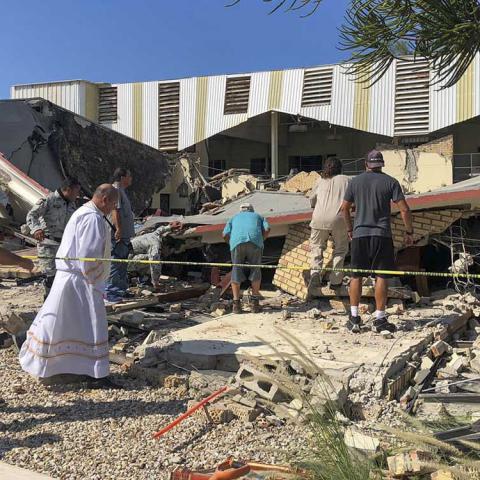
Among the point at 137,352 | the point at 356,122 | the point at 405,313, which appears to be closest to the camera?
the point at 137,352

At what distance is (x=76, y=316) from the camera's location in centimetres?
482

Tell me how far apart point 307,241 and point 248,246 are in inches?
53.4

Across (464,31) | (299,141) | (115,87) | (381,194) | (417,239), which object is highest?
(115,87)

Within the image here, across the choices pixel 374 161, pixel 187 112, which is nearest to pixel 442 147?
pixel 187 112

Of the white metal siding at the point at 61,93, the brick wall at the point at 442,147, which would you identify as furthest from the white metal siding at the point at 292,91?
the white metal siding at the point at 61,93

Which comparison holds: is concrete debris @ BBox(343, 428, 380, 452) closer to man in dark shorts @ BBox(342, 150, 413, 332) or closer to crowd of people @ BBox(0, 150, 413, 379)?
crowd of people @ BBox(0, 150, 413, 379)

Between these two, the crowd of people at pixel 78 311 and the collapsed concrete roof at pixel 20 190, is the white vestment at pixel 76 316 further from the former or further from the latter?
the collapsed concrete roof at pixel 20 190

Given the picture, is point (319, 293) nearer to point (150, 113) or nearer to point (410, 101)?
point (410, 101)

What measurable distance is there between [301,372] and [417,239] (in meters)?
3.92

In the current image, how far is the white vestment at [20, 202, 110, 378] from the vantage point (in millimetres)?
Answer: 4754

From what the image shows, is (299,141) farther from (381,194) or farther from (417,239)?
(381,194)

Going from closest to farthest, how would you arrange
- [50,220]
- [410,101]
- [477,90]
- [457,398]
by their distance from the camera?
[457,398] → [50,220] → [477,90] → [410,101]

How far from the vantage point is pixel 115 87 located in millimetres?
25297

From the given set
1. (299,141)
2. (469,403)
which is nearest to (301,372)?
(469,403)
